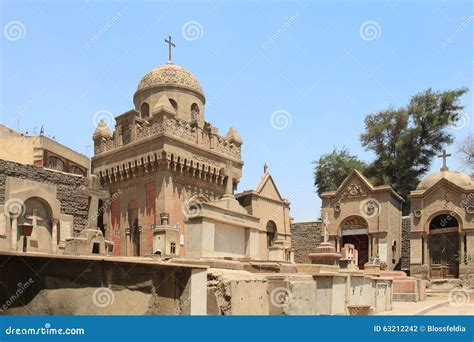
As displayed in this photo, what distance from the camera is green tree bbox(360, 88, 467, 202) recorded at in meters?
38.2

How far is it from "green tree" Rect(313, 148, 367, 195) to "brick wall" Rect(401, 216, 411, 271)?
44.1 ft

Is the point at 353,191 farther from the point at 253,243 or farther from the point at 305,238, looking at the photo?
the point at 253,243

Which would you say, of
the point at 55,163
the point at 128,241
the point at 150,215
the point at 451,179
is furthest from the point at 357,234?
the point at 55,163

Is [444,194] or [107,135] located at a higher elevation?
[107,135]

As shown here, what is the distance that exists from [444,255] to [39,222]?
770 inches

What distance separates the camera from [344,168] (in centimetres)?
4347

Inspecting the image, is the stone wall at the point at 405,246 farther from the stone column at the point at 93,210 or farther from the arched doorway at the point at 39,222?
the arched doorway at the point at 39,222

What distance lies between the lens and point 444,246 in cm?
2600

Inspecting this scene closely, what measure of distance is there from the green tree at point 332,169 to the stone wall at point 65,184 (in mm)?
23742

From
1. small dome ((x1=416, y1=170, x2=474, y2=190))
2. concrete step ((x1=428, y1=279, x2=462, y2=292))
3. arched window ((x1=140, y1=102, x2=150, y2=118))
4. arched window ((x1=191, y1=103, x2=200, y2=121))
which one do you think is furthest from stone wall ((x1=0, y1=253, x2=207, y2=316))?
arched window ((x1=140, y1=102, x2=150, y2=118))

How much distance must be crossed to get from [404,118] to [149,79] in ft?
65.3

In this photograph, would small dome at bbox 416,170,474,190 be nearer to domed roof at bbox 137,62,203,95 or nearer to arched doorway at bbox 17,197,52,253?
domed roof at bbox 137,62,203,95

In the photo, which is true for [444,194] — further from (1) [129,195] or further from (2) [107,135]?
(2) [107,135]

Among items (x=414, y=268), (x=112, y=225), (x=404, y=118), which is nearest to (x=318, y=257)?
(x=414, y=268)
